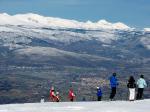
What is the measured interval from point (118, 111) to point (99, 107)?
Answer: 4.45 m

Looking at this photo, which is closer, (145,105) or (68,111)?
(68,111)

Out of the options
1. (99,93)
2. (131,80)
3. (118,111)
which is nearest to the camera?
(118,111)

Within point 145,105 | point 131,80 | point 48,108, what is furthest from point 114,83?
point 48,108

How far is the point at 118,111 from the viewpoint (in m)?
44.5

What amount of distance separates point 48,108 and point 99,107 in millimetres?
5292

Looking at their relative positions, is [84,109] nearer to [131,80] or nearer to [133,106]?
[133,106]

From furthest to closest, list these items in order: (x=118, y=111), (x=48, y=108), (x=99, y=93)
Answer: (x=99, y=93) < (x=48, y=108) < (x=118, y=111)

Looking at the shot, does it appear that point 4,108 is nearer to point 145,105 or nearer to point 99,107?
point 99,107

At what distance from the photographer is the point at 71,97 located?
205ft

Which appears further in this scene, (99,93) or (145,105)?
(99,93)

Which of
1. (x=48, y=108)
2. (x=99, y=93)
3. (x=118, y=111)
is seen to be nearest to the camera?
(x=118, y=111)

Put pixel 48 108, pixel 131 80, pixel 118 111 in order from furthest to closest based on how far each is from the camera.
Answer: pixel 131 80 < pixel 48 108 < pixel 118 111

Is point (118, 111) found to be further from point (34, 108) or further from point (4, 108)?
point (4, 108)

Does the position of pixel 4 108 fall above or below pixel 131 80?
below
